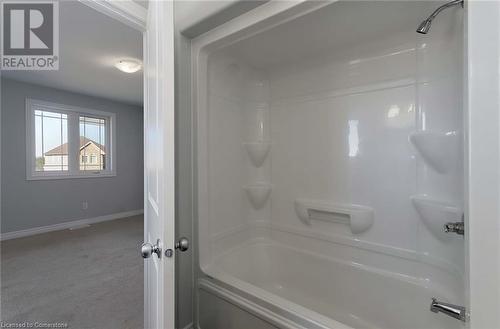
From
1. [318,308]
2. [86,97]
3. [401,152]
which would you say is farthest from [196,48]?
[86,97]

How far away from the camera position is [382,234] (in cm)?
165

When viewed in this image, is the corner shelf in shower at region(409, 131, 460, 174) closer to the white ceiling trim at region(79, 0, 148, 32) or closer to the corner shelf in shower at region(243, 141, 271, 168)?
the corner shelf in shower at region(243, 141, 271, 168)

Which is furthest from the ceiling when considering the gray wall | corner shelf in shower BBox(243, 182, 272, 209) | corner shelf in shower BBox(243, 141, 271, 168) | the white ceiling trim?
corner shelf in shower BBox(243, 182, 272, 209)

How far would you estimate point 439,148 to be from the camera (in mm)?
1390

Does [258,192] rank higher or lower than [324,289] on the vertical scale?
higher

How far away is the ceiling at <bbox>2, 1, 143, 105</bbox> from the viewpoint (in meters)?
1.96

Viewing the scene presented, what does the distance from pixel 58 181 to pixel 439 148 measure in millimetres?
5099

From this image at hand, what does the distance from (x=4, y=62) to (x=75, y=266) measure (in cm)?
247

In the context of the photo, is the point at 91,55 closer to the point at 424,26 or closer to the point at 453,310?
the point at 424,26

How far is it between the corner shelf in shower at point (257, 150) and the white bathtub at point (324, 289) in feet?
2.53

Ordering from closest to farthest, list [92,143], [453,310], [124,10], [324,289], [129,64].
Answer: [453,310] → [124,10] → [324,289] → [129,64] → [92,143]

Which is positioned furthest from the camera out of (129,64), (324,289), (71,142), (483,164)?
(71,142)

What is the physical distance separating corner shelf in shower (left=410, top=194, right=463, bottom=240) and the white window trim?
16.3 feet

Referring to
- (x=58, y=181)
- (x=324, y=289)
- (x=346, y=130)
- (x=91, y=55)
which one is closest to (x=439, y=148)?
(x=346, y=130)
